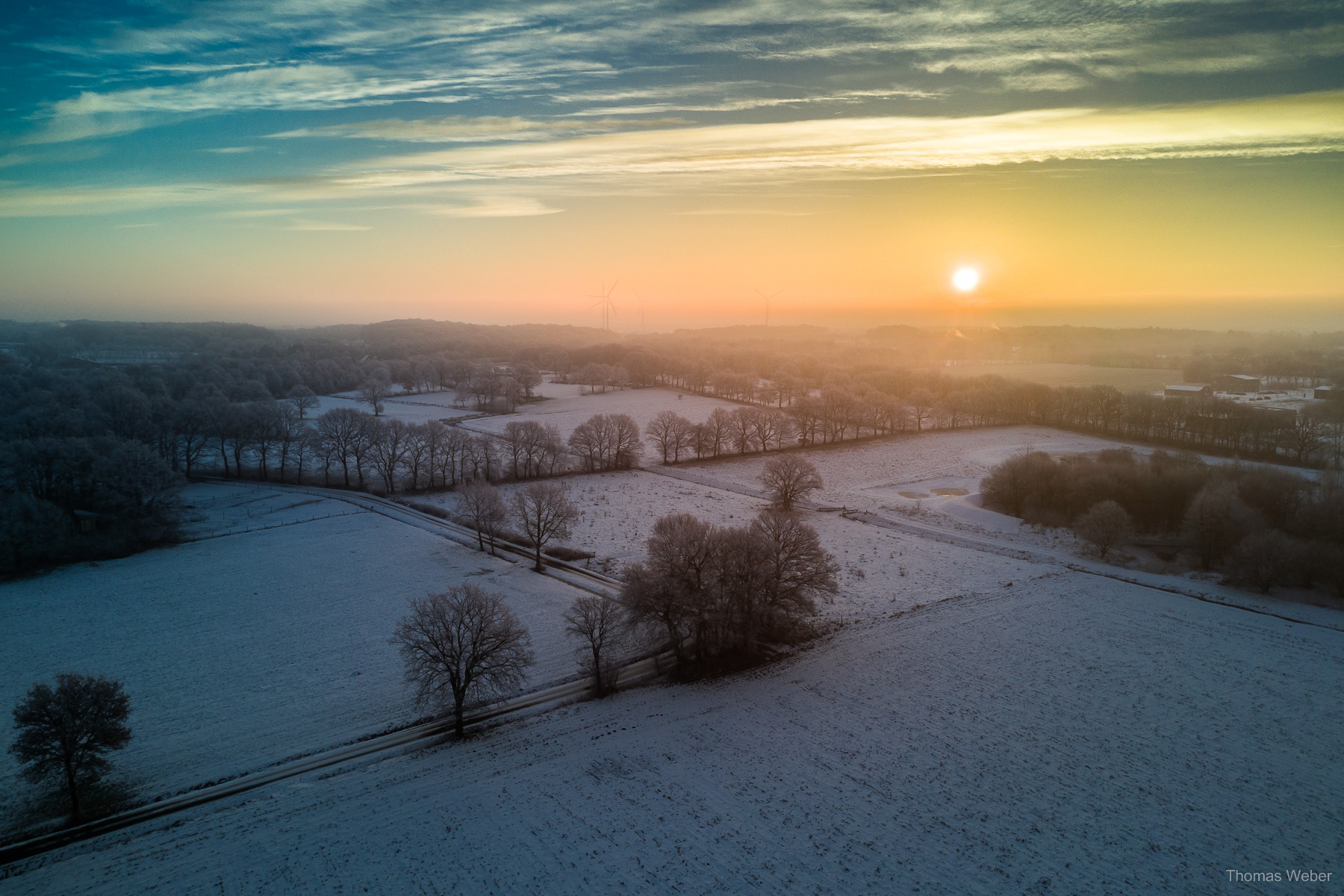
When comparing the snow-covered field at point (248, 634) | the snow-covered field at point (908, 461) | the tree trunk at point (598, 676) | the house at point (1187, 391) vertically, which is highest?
the house at point (1187, 391)

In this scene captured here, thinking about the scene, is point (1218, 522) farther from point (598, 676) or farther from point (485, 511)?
point (485, 511)

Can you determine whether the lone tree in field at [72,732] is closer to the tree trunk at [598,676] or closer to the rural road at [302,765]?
the rural road at [302,765]

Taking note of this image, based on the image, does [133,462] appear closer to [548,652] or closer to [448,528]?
[448,528]

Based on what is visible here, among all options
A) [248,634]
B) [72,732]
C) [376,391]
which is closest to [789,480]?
[248,634]

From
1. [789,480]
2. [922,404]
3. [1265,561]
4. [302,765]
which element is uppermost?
[922,404]

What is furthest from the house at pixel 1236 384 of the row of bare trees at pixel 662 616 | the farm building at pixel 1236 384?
the row of bare trees at pixel 662 616

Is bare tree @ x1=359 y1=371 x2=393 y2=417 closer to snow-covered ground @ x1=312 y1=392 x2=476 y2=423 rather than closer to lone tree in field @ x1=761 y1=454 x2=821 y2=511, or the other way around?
snow-covered ground @ x1=312 y1=392 x2=476 y2=423

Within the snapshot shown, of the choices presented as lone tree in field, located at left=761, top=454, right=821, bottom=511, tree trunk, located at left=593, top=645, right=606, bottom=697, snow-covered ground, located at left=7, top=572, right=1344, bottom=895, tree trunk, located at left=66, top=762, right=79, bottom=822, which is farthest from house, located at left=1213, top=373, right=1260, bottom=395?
tree trunk, located at left=66, top=762, right=79, bottom=822

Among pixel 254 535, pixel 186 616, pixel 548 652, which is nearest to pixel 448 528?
pixel 254 535
